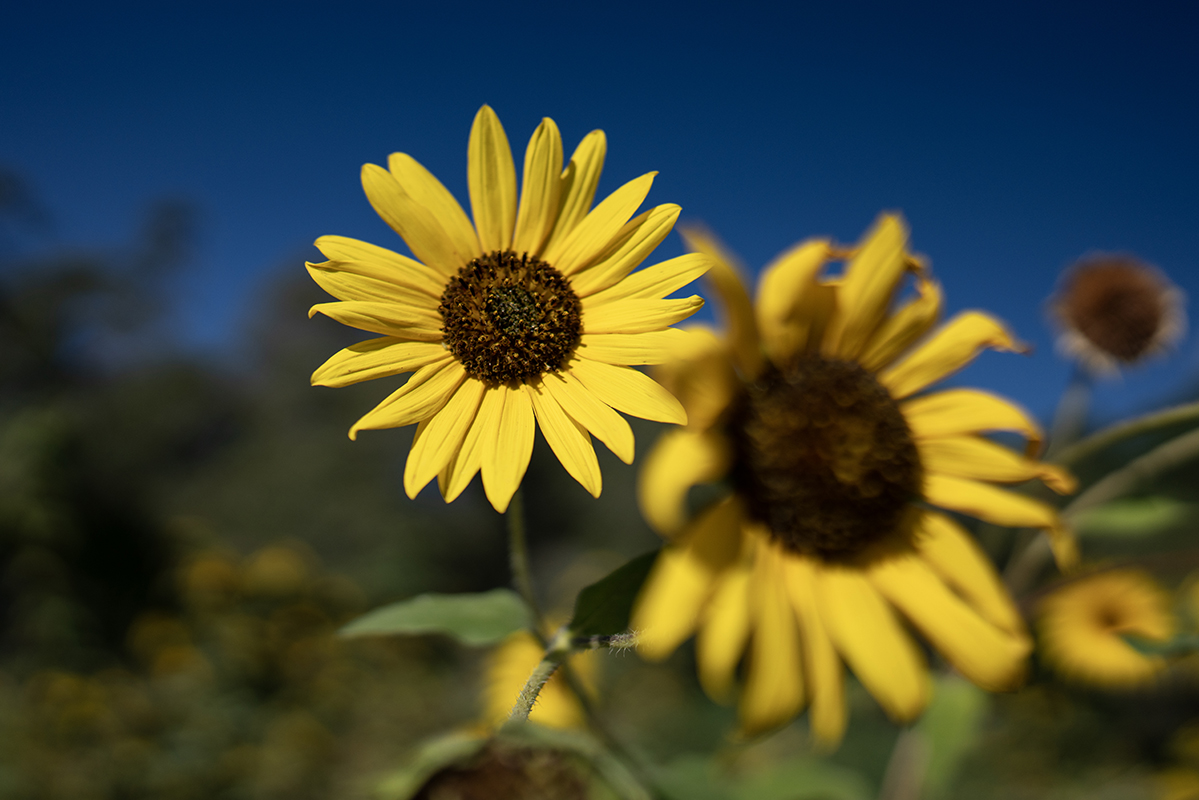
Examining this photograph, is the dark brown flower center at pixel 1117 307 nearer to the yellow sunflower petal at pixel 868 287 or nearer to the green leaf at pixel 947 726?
the green leaf at pixel 947 726

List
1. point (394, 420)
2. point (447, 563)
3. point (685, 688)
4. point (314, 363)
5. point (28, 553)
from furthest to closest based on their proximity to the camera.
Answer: point (314, 363), point (447, 563), point (28, 553), point (685, 688), point (394, 420)

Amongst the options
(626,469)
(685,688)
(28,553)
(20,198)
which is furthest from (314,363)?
(20,198)

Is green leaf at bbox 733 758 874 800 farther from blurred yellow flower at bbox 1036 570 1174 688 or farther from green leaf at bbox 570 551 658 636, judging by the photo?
blurred yellow flower at bbox 1036 570 1174 688

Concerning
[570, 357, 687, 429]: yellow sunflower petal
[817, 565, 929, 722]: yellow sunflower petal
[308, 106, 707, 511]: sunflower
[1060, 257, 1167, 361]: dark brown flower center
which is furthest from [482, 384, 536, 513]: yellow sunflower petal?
[1060, 257, 1167, 361]: dark brown flower center

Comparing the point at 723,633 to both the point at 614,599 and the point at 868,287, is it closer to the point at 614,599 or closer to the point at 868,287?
the point at 614,599

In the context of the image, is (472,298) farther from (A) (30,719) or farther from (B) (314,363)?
(B) (314,363)
